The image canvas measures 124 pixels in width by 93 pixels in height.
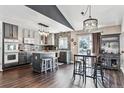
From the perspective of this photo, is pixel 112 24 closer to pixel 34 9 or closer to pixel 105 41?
pixel 105 41

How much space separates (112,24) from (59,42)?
4.29 meters

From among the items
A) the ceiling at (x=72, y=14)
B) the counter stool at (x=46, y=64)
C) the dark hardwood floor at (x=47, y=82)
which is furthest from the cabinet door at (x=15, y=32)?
the dark hardwood floor at (x=47, y=82)

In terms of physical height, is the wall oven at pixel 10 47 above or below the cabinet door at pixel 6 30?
below

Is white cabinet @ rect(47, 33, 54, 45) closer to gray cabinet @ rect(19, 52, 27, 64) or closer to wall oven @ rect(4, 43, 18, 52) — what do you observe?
gray cabinet @ rect(19, 52, 27, 64)

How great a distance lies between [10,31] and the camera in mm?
5633

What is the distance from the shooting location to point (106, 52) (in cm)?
581

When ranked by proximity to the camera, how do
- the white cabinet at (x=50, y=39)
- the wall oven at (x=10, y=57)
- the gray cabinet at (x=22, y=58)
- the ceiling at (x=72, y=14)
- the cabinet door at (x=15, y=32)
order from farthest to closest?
the white cabinet at (x=50, y=39), the gray cabinet at (x=22, y=58), the cabinet door at (x=15, y=32), the wall oven at (x=10, y=57), the ceiling at (x=72, y=14)

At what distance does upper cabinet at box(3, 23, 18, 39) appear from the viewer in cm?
537

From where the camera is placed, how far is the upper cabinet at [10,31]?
5366 mm

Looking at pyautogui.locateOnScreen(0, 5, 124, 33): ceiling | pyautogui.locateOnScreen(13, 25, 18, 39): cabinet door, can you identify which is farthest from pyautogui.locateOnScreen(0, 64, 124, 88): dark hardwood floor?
pyautogui.locateOnScreen(13, 25, 18, 39): cabinet door

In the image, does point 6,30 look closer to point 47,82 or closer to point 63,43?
point 47,82

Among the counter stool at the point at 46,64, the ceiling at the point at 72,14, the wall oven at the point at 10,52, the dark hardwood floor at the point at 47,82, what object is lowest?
the dark hardwood floor at the point at 47,82

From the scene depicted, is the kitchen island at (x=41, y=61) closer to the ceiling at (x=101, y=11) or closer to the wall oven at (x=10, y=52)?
the wall oven at (x=10, y=52)
